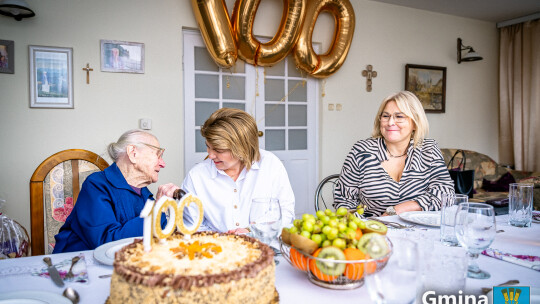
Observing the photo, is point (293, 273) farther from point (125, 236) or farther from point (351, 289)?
point (125, 236)

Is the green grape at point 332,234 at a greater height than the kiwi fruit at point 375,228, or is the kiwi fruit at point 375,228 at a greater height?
the green grape at point 332,234

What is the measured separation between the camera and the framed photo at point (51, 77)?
3.00m

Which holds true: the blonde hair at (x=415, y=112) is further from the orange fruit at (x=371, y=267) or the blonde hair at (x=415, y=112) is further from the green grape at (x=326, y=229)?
the orange fruit at (x=371, y=267)

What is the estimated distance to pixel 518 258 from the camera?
3.45 ft

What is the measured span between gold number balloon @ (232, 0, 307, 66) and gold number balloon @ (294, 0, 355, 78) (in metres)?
0.14

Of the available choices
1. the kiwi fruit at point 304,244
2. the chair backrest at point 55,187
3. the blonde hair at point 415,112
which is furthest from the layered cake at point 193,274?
the blonde hair at point 415,112

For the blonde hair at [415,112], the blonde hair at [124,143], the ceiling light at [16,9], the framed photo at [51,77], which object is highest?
the ceiling light at [16,9]

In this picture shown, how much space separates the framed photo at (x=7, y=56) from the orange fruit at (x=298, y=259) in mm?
3103

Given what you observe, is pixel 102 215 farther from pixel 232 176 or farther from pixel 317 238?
pixel 317 238

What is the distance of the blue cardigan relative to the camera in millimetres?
1299

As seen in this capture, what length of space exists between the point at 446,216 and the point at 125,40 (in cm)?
308

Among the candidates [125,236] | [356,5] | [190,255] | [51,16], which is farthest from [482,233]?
[356,5]

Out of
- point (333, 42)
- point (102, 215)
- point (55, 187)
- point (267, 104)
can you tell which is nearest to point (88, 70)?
point (55, 187)

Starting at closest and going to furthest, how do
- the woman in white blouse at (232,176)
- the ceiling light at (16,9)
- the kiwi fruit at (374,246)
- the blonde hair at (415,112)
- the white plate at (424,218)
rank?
the kiwi fruit at (374,246) → the white plate at (424,218) → the woman in white blouse at (232,176) → the blonde hair at (415,112) → the ceiling light at (16,9)
